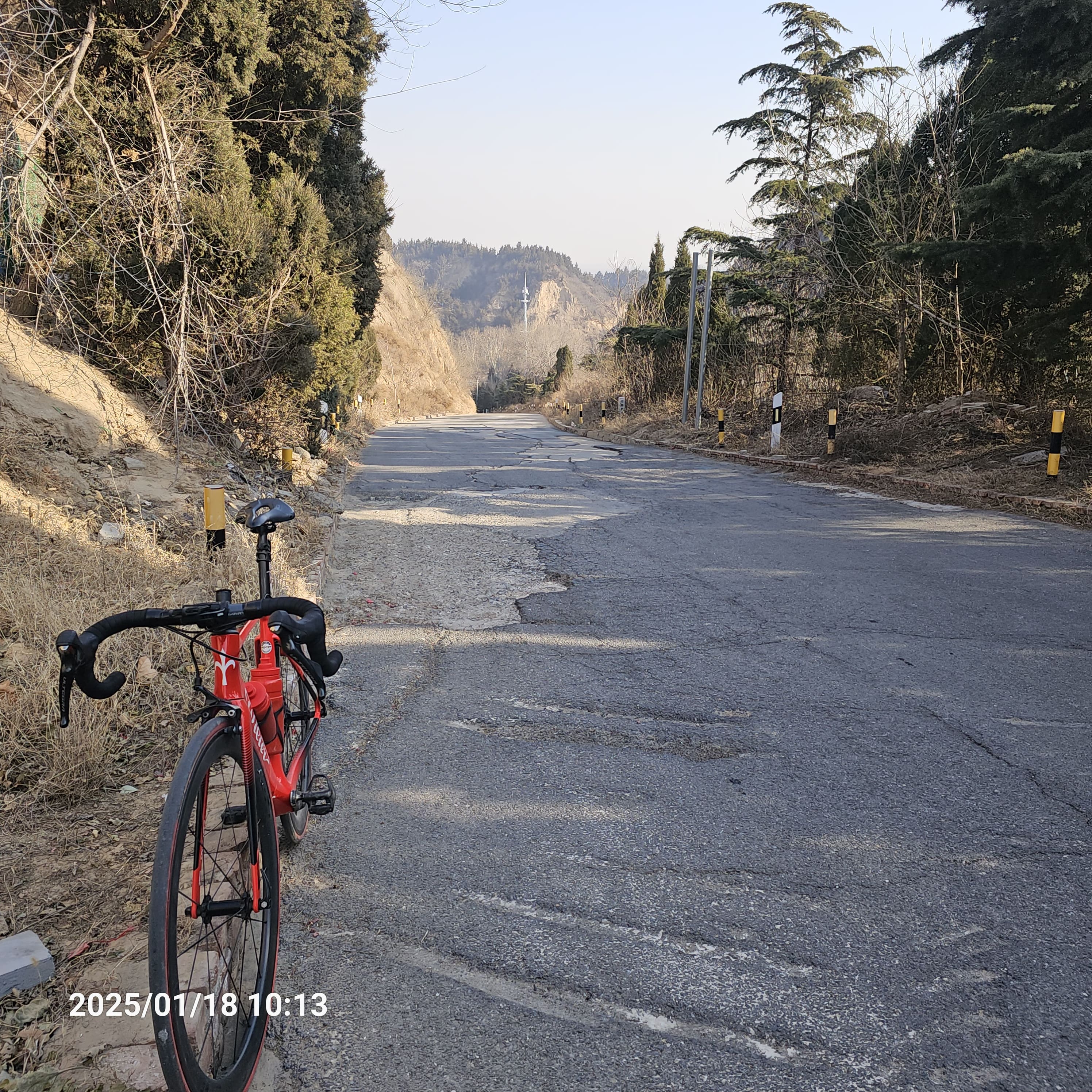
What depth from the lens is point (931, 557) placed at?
8.38 m

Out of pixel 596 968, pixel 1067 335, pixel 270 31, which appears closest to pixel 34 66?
pixel 270 31

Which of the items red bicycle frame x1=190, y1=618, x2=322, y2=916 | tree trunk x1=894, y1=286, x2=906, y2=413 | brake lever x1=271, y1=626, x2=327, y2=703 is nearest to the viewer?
red bicycle frame x1=190, y1=618, x2=322, y2=916

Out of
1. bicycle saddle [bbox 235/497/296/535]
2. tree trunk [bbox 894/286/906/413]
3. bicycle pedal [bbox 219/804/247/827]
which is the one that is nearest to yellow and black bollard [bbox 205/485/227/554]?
bicycle saddle [bbox 235/497/296/535]

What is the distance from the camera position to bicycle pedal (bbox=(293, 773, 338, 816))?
2.91 meters

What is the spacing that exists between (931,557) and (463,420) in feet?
128

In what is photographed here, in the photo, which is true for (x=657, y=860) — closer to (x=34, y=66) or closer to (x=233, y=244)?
(x=34, y=66)

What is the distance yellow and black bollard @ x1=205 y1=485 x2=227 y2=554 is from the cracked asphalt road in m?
1.16

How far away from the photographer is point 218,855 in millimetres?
2133

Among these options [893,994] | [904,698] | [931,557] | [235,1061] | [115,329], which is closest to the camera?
[235,1061]

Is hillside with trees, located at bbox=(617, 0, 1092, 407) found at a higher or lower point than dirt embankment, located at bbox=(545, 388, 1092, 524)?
higher

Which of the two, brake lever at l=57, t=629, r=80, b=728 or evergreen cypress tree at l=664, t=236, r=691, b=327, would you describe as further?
evergreen cypress tree at l=664, t=236, r=691, b=327

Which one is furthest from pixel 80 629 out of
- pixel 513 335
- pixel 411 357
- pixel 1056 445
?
pixel 513 335

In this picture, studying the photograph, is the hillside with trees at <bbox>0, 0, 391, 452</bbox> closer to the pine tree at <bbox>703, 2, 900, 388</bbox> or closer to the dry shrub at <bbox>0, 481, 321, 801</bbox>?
the dry shrub at <bbox>0, 481, 321, 801</bbox>

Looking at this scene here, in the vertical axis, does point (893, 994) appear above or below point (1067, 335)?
below
